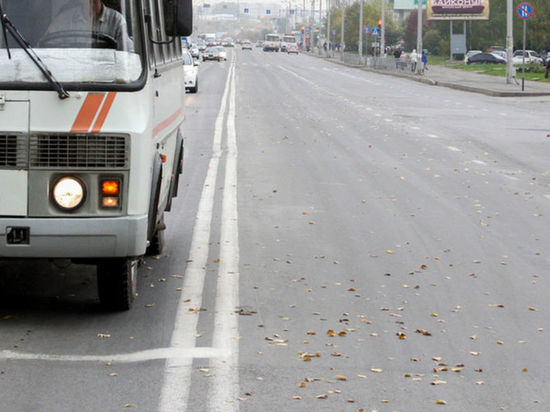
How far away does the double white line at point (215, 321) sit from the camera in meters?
5.68

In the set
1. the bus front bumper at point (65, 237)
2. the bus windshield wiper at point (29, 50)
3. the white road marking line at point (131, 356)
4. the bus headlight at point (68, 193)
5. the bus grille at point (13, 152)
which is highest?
the bus windshield wiper at point (29, 50)

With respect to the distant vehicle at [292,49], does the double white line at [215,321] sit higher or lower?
lower

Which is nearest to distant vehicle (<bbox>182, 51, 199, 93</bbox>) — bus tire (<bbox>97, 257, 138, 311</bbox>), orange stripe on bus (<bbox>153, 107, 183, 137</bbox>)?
orange stripe on bus (<bbox>153, 107, 183, 137</bbox>)

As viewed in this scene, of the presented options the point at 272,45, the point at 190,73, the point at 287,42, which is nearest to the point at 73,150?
the point at 190,73

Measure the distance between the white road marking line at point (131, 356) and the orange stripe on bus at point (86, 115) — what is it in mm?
1324

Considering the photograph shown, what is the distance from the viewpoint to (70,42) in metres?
6.80

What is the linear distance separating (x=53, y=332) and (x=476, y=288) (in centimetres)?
335

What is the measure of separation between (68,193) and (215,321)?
1.31 metres

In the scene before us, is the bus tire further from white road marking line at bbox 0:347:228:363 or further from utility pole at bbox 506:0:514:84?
utility pole at bbox 506:0:514:84

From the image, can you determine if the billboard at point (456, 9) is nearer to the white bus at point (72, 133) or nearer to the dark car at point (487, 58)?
the dark car at point (487, 58)

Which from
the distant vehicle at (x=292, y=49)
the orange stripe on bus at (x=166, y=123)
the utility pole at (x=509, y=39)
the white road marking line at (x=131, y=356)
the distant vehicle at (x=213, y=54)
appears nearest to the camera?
the white road marking line at (x=131, y=356)

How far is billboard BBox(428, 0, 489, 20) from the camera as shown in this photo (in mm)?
102250

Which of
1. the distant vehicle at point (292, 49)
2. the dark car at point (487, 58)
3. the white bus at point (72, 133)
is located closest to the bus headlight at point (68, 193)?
the white bus at point (72, 133)

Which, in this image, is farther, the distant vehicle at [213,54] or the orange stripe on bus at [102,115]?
the distant vehicle at [213,54]
